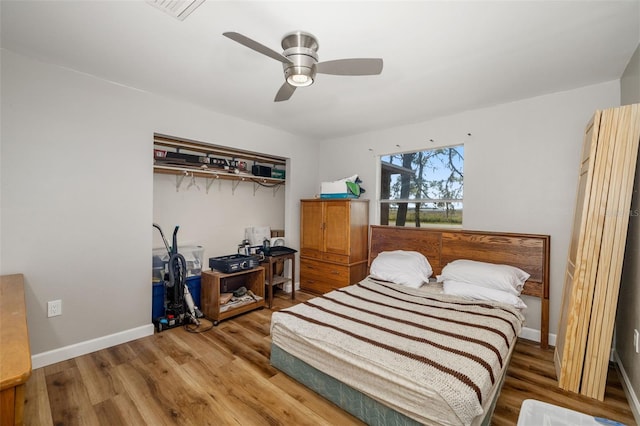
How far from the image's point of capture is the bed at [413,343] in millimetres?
1477

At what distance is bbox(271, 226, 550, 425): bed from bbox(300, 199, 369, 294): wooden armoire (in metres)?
0.81

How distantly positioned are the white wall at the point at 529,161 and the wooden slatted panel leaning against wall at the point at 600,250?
0.66 metres

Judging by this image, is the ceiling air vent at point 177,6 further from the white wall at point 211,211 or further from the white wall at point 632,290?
the white wall at point 632,290

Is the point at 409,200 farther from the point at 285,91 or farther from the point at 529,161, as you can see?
the point at 285,91

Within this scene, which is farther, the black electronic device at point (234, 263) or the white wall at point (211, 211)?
the white wall at point (211, 211)

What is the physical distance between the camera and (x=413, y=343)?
179cm

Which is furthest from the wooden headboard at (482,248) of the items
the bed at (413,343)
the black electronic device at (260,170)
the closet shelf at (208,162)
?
the closet shelf at (208,162)

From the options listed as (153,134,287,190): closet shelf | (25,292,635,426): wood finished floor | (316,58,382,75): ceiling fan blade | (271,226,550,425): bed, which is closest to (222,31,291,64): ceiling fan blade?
(316,58,382,75): ceiling fan blade

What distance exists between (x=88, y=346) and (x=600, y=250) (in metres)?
4.32

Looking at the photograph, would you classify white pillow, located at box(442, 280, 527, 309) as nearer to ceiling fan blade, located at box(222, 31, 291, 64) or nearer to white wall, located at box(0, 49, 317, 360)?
ceiling fan blade, located at box(222, 31, 291, 64)

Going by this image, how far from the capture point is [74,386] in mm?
2066

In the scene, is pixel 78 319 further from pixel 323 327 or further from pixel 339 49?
pixel 339 49

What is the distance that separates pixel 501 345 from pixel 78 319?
3.48 meters

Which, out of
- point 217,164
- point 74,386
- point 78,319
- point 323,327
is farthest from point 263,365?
point 217,164
